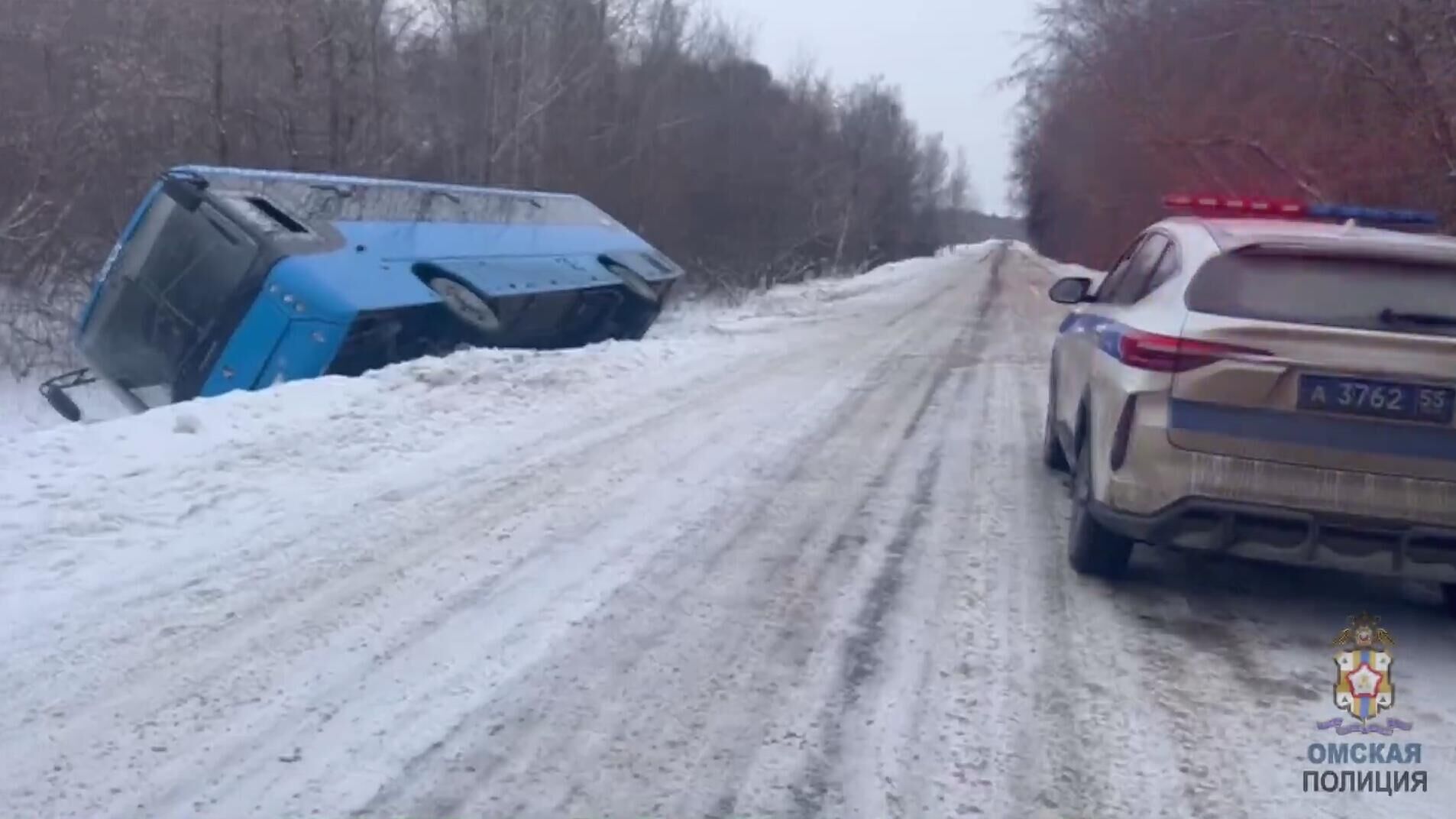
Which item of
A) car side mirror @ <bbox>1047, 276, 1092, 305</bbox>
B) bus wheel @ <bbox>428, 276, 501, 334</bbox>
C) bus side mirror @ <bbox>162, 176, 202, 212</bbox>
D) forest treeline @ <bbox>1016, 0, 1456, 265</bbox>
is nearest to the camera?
car side mirror @ <bbox>1047, 276, 1092, 305</bbox>

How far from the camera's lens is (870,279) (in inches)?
1881

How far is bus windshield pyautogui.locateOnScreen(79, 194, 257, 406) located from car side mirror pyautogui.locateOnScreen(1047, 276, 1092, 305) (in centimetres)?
776

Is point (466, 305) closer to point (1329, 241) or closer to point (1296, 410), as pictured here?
point (1329, 241)

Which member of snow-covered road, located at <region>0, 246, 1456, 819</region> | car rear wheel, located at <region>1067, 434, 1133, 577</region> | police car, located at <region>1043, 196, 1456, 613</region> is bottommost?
snow-covered road, located at <region>0, 246, 1456, 819</region>

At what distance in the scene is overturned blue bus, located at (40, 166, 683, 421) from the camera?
1278cm

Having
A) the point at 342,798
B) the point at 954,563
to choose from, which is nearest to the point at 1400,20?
the point at 954,563

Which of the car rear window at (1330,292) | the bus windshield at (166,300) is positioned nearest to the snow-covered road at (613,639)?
the car rear window at (1330,292)

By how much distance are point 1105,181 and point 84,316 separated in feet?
120

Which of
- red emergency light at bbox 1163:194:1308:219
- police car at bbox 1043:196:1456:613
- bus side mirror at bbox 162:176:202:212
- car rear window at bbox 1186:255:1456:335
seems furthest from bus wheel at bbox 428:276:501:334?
car rear window at bbox 1186:255:1456:335

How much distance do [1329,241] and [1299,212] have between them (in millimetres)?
1929

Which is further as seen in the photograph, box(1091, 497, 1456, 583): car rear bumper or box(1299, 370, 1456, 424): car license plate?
box(1091, 497, 1456, 583): car rear bumper

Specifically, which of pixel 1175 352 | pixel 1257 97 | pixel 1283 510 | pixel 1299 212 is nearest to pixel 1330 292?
pixel 1175 352

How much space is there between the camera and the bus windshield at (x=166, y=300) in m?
13.0

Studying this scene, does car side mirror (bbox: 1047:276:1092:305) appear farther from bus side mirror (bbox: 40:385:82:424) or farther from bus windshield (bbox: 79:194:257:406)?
bus side mirror (bbox: 40:385:82:424)
